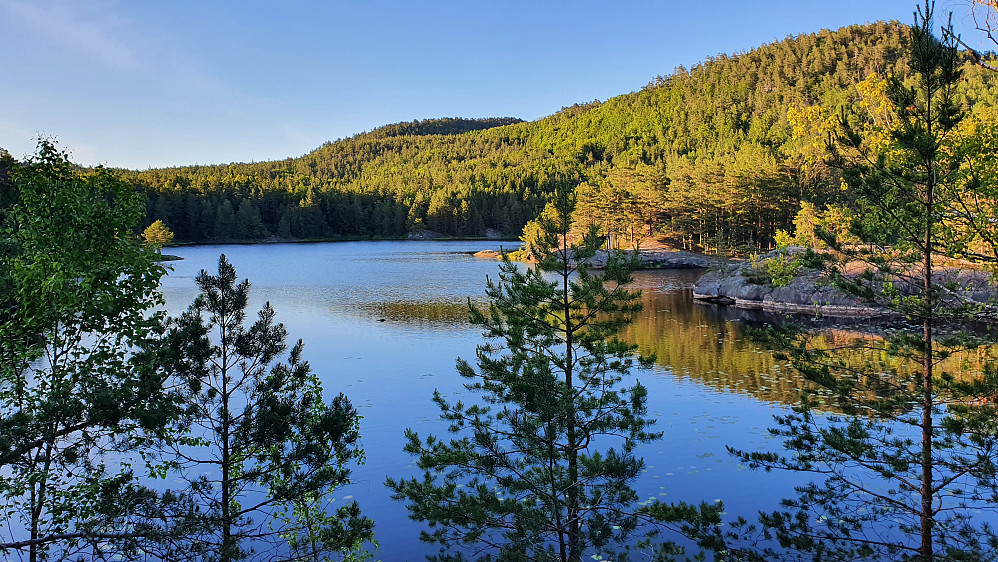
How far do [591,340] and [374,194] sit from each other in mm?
143055

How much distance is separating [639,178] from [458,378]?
52.9 metres

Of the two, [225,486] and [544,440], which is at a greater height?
[544,440]

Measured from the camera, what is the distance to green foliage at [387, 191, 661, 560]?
6.92m

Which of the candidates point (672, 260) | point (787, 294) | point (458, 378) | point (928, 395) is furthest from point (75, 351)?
point (672, 260)

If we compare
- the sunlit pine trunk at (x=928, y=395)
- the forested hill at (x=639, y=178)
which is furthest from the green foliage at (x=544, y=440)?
the forested hill at (x=639, y=178)

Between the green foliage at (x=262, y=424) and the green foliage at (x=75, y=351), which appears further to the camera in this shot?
the green foliage at (x=262, y=424)

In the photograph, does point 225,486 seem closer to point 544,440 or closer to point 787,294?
point 544,440

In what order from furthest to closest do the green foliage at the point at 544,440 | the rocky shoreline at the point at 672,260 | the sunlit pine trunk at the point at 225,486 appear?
the rocky shoreline at the point at 672,260 < the green foliage at the point at 544,440 < the sunlit pine trunk at the point at 225,486

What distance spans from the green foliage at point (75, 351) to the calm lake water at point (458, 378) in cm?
399

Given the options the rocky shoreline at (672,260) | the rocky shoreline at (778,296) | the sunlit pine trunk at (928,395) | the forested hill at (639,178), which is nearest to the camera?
the sunlit pine trunk at (928,395)

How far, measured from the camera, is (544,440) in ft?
23.0

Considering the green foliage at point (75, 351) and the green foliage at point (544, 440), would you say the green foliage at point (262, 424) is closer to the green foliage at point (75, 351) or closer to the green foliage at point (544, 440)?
the green foliage at point (75, 351)

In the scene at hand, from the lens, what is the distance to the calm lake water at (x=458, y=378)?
11000 mm

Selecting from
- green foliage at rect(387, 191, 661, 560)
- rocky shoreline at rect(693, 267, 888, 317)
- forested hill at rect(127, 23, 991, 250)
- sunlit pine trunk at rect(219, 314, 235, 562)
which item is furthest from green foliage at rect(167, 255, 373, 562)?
forested hill at rect(127, 23, 991, 250)
